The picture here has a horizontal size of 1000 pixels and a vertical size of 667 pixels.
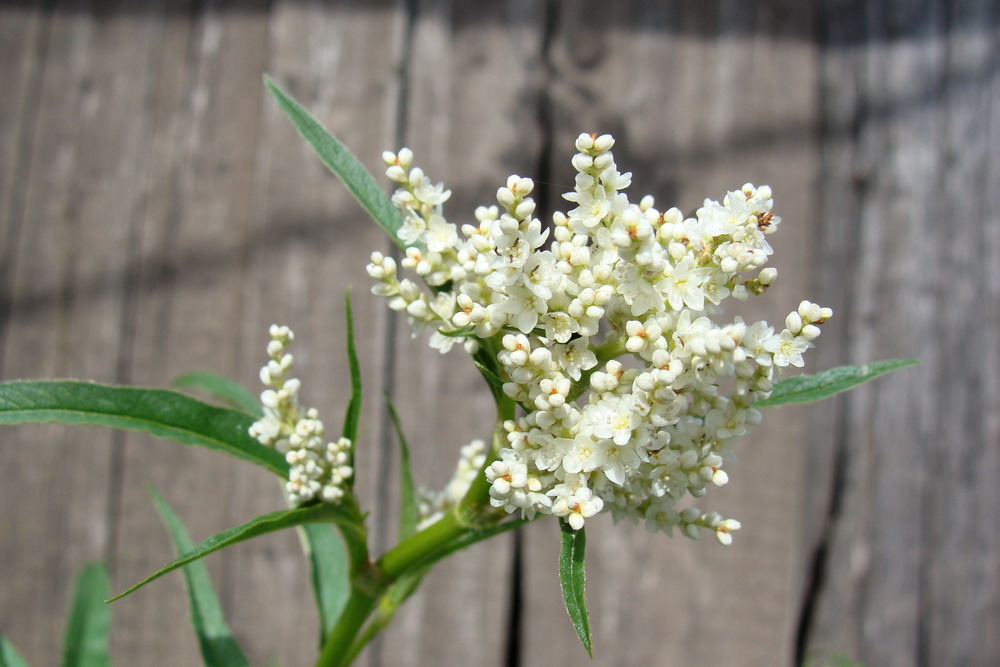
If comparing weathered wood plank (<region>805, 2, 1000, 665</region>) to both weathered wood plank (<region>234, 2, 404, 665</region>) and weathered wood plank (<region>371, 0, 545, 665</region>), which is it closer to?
weathered wood plank (<region>371, 0, 545, 665</region>)

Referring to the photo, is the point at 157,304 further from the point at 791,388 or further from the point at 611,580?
the point at 791,388

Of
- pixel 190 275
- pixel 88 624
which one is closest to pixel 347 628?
pixel 88 624

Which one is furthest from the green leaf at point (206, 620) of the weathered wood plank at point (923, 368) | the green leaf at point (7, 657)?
the weathered wood plank at point (923, 368)

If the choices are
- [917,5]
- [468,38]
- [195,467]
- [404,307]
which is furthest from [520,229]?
[917,5]

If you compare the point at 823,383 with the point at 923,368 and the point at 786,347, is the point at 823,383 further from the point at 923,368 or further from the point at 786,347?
the point at 923,368

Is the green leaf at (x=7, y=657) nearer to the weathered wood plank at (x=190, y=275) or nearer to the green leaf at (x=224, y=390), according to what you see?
the green leaf at (x=224, y=390)

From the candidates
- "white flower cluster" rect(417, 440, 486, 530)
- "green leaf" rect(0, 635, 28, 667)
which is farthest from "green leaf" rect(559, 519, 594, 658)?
"green leaf" rect(0, 635, 28, 667)
